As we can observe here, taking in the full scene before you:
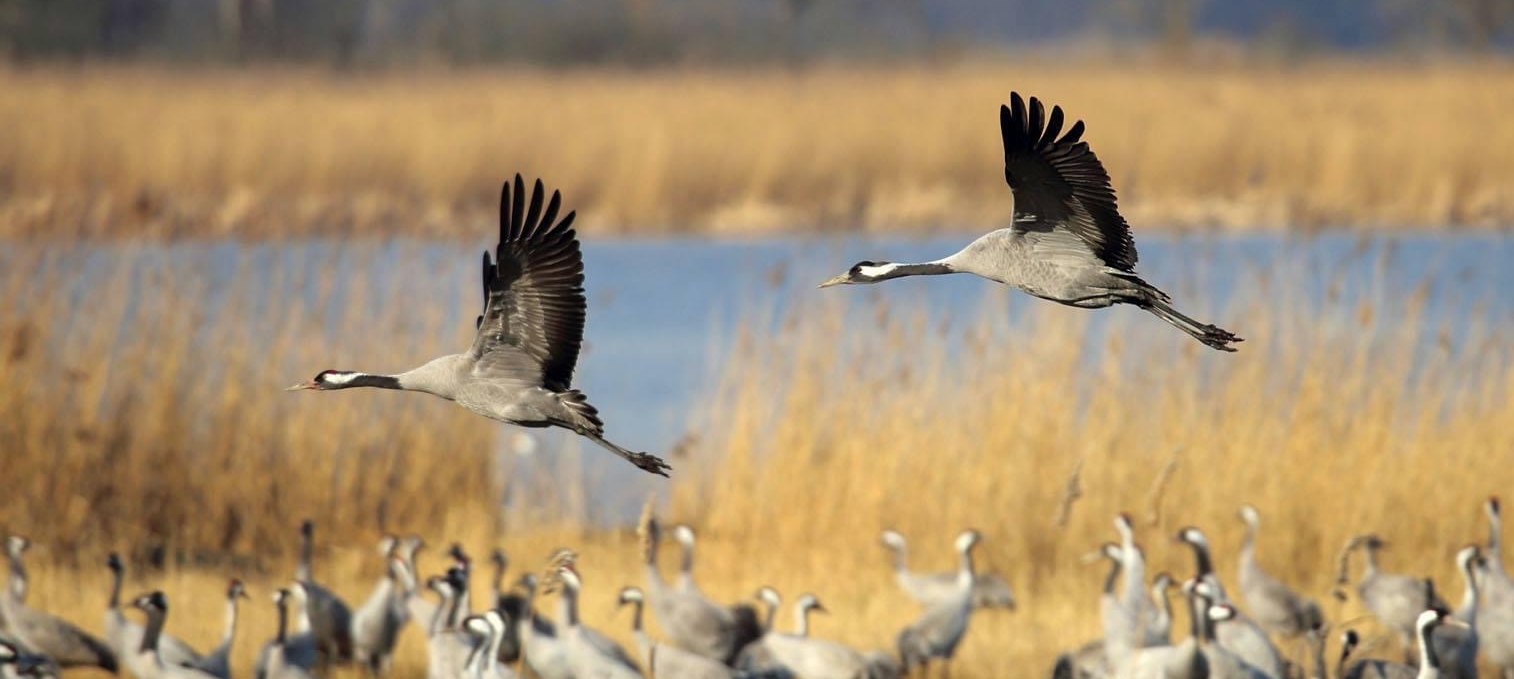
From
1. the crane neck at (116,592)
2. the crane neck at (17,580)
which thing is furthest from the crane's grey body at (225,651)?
the crane neck at (17,580)

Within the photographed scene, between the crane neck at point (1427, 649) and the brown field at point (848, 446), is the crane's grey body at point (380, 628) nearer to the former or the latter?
the brown field at point (848, 446)

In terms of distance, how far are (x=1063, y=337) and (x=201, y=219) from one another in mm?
8090

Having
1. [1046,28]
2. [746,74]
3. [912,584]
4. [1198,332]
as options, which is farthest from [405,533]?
[1046,28]

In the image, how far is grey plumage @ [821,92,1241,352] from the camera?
13.8ft

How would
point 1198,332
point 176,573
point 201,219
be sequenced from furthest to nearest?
point 201,219
point 176,573
point 1198,332

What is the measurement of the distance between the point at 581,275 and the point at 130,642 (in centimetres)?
386

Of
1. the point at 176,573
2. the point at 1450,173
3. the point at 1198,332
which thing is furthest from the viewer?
the point at 1450,173

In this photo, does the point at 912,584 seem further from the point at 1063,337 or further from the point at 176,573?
the point at 176,573

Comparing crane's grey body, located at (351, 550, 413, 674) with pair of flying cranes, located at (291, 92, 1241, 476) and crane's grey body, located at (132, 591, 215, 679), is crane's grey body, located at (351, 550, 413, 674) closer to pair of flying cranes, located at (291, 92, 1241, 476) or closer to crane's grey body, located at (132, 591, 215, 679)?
crane's grey body, located at (132, 591, 215, 679)

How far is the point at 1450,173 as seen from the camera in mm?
16562

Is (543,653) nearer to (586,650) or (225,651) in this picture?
(586,650)

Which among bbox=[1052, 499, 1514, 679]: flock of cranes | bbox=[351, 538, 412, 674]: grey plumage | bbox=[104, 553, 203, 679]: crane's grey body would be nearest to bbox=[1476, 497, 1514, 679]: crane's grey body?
bbox=[1052, 499, 1514, 679]: flock of cranes

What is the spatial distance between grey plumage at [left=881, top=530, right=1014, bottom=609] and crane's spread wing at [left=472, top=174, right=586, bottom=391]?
3.83 m

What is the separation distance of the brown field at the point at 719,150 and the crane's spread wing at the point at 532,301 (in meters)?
10.3
